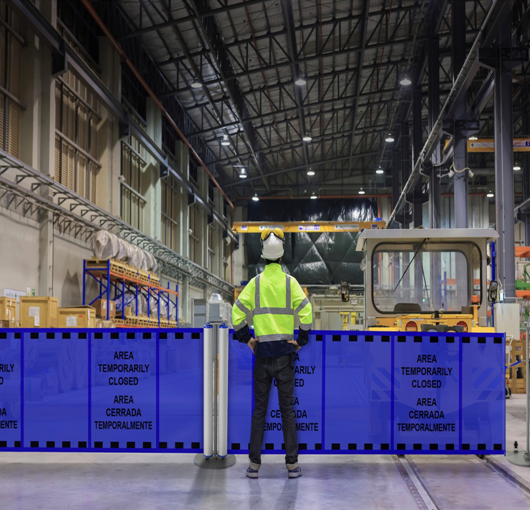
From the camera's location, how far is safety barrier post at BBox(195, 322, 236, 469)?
606 cm

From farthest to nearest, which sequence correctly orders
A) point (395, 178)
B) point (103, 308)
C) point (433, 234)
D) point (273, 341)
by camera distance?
point (395, 178)
point (103, 308)
point (433, 234)
point (273, 341)

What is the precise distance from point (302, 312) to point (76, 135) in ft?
45.5

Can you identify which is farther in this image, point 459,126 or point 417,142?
point 417,142

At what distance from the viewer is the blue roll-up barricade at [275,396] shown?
20.1 ft

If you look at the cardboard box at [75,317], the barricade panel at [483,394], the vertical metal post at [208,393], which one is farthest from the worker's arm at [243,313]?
the cardboard box at [75,317]

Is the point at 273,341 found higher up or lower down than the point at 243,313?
lower down

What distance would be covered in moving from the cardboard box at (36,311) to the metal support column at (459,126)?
37.4ft

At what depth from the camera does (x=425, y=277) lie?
9.16m

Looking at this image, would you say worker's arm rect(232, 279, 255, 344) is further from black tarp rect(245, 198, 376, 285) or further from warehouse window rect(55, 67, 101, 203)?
black tarp rect(245, 198, 376, 285)

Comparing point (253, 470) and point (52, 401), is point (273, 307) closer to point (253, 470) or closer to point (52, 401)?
point (253, 470)

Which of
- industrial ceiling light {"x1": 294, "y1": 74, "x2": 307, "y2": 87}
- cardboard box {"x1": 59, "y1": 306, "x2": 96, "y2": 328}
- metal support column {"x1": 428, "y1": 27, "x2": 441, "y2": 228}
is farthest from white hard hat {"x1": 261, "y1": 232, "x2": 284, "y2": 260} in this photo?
industrial ceiling light {"x1": 294, "y1": 74, "x2": 307, "y2": 87}

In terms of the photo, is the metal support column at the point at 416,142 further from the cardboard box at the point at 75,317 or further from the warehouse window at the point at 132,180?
the cardboard box at the point at 75,317

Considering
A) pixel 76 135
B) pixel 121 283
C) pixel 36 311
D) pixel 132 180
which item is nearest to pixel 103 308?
pixel 121 283

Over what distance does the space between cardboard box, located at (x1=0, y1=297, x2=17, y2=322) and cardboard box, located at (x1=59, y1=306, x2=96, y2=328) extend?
151 centimetres
